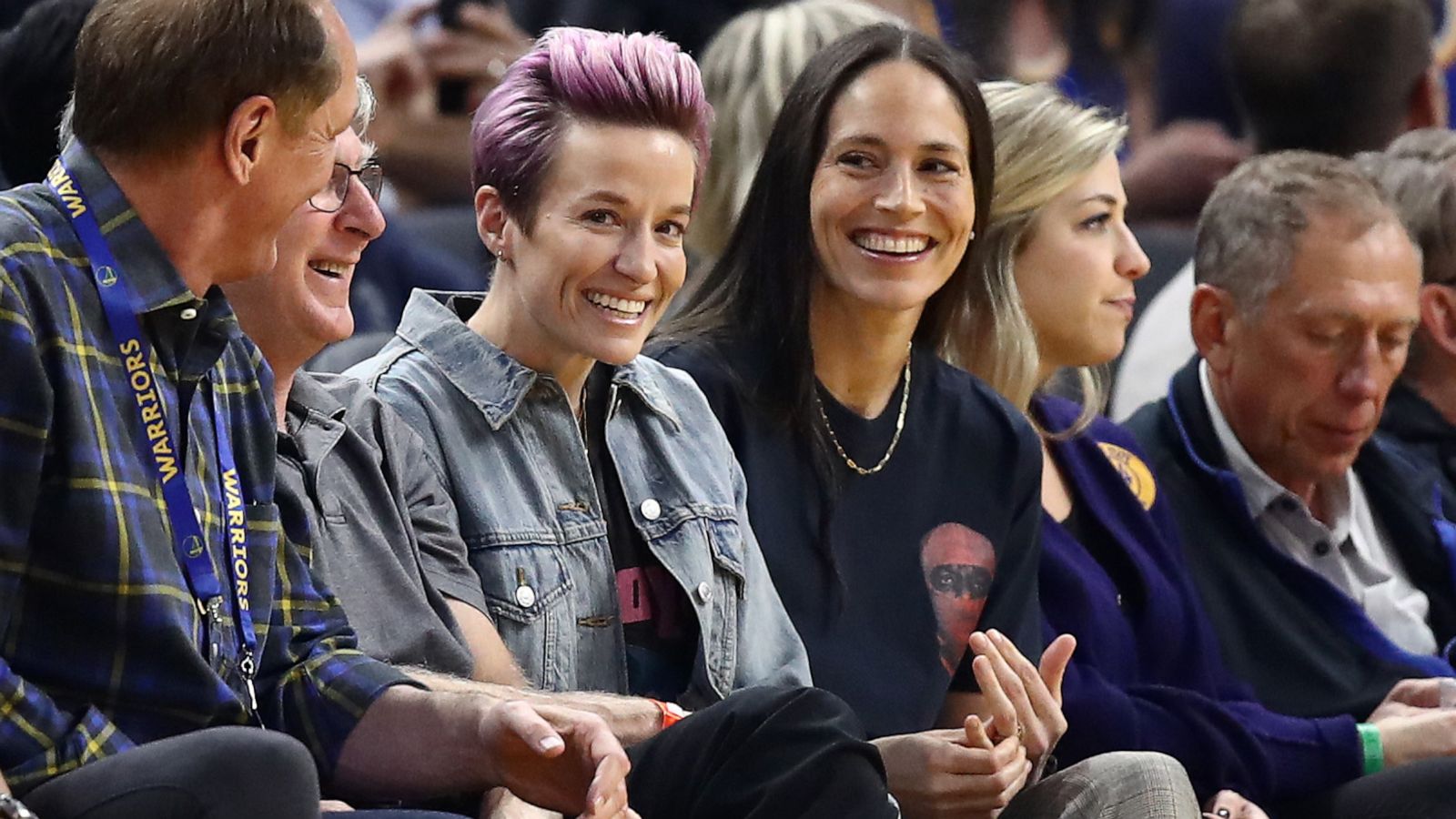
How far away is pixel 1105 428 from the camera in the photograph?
10.2 ft

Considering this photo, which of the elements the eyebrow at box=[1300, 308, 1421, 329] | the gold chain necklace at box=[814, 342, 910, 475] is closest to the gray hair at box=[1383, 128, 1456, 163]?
the eyebrow at box=[1300, 308, 1421, 329]

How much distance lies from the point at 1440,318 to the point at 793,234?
3.95 feet

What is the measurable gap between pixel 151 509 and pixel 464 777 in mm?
377

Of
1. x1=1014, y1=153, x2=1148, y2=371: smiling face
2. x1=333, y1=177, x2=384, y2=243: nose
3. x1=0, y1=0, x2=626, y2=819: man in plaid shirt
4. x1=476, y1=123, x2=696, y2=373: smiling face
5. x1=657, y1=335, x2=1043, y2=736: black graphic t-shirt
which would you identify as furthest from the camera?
x1=1014, y1=153, x2=1148, y2=371: smiling face

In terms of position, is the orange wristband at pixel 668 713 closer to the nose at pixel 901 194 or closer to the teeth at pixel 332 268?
the teeth at pixel 332 268

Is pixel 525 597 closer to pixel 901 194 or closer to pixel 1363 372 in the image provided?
pixel 901 194

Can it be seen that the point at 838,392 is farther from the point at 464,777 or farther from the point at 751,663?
the point at 464,777

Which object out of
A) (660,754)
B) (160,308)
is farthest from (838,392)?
(160,308)

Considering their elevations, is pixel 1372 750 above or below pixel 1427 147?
below

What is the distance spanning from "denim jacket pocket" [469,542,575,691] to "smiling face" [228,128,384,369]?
0.26 metres

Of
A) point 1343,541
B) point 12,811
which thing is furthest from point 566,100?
point 1343,541

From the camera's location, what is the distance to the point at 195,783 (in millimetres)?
1566

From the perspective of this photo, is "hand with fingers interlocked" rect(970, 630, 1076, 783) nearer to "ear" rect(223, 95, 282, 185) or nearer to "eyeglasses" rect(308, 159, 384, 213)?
"eyeglasses" rect(308, 159, 384, 213)

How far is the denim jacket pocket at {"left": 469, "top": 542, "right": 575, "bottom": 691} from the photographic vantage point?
2254 mm
